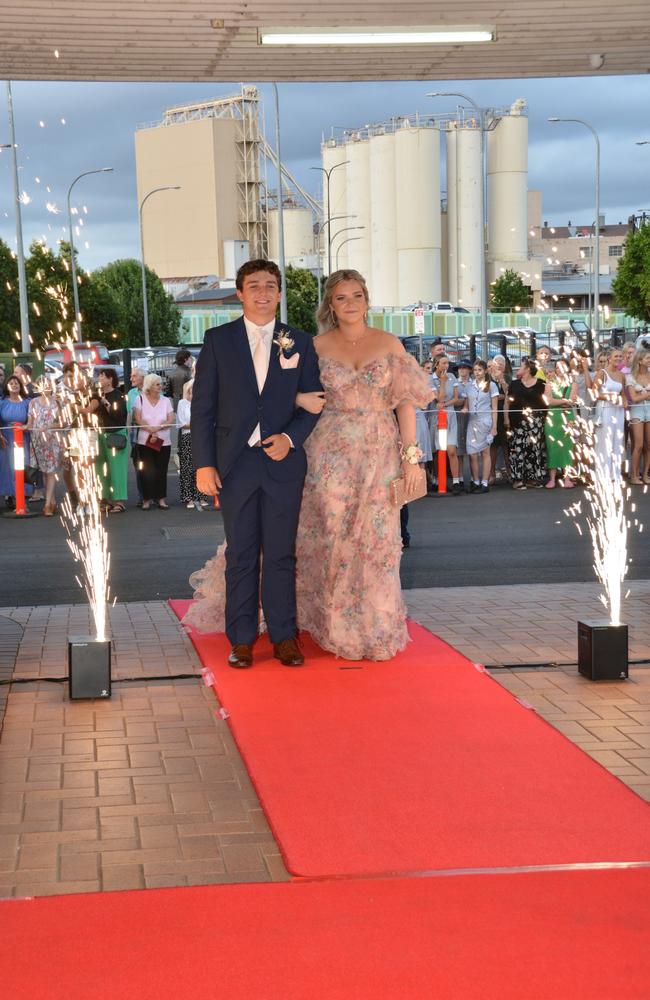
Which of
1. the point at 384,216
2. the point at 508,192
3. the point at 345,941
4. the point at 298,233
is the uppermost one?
the point at 508,192

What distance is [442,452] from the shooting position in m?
17.7

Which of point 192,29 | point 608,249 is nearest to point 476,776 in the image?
point 192,29

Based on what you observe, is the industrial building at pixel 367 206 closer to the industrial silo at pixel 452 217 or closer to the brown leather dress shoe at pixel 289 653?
the industrial silo at pixel 452 217

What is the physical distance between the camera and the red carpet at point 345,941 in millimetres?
3438

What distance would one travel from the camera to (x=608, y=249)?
518ft

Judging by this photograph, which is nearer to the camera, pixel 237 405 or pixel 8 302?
pixel 237 405

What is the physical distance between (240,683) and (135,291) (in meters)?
84.7

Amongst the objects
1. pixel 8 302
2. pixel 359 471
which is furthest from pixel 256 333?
pixel 8 302

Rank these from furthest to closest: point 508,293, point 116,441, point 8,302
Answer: point 508,293 < point 8,302 < point 116,441

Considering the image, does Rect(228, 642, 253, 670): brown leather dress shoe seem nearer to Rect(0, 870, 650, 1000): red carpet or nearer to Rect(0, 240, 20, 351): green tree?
Rect(0, 870, 650, 1000): red carpet

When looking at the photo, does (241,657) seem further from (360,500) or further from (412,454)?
(412,454)

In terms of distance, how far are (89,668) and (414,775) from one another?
2179 mm

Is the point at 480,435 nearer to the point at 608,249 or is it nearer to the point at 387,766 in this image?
the point at 387,766

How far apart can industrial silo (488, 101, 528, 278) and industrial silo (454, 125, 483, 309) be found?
3094mm
